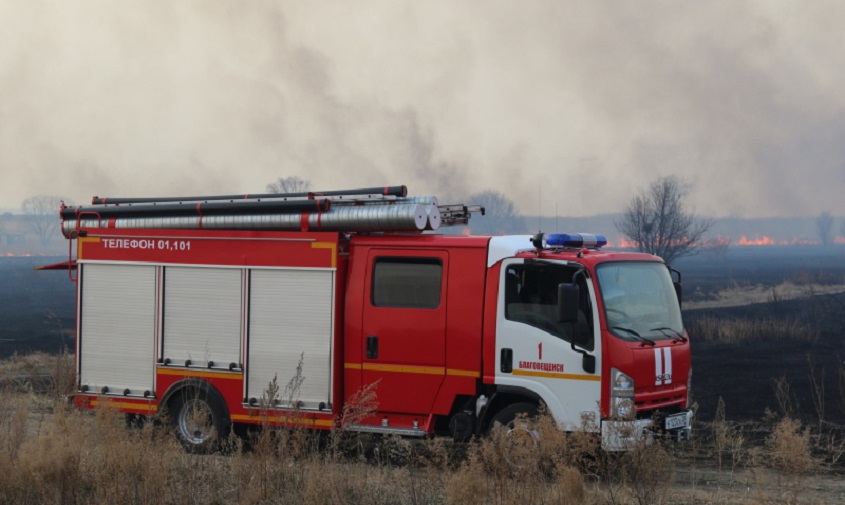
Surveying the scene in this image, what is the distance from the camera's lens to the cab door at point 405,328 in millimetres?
9664

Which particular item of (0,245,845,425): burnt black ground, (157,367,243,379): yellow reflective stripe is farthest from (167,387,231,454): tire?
(0,245,845,425): burnt black ground

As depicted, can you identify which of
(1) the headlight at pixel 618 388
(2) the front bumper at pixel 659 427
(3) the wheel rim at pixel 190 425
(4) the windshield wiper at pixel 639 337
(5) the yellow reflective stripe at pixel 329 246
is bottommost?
(3) the wheel rim at pixel 190 425

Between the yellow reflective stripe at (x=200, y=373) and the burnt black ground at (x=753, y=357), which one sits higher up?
the yellow reflective stripe at (x=200, y=373)

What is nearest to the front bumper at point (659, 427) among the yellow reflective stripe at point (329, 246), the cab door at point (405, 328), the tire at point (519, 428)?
the tire at point (519, 428)

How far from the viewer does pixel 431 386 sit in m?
9.66

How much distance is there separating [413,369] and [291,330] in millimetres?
1524

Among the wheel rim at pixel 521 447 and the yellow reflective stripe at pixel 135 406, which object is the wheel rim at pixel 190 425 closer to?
the yellow reflective stripe at pixel 135 406

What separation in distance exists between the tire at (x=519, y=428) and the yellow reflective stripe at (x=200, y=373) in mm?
3102

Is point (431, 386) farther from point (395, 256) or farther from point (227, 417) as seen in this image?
point (227, 417)

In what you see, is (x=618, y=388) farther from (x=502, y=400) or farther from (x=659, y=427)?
(x=502, y=400)

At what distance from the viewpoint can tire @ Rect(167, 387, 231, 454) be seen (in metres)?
10.5

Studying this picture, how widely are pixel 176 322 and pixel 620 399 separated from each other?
523cm

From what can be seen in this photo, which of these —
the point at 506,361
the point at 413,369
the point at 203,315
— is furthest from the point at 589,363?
the point at 203,315

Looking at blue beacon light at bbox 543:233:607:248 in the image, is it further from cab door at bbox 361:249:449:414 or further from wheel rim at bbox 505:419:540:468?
wheel rim at bbox 505:419:540:468
